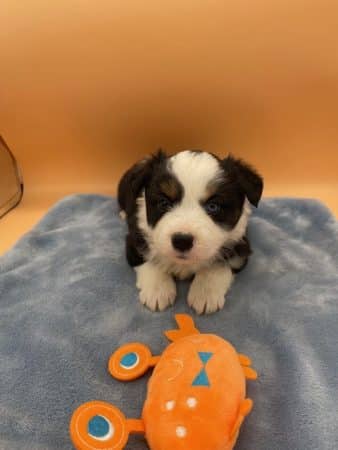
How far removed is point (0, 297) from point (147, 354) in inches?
34.5

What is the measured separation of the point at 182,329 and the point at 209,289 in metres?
0.32

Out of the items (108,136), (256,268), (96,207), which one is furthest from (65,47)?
(256,268)

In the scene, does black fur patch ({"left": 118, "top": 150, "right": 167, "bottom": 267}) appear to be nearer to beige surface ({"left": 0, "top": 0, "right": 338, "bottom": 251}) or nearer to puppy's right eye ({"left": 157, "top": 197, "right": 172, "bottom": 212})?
puppy's right eye ({"left": 157, "top": 197, "right": 172, "bottom": 212})

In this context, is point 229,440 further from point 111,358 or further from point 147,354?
point 111,358

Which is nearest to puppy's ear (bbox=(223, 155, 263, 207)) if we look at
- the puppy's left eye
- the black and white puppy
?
the black and white puppy

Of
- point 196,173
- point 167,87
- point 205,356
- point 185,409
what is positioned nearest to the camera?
point 185,409

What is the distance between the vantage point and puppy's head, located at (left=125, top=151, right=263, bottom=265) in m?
1.86

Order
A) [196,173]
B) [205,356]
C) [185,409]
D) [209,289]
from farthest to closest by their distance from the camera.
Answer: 1. [209,289]
2. [196,173]
3. [205,356]
4. [185,409]

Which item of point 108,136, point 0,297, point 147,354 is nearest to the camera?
point 147,354

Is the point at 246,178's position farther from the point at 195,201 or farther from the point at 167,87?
the point at 167,87

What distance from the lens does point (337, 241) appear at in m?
2.44

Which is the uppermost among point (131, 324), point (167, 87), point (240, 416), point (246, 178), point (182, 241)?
point (167, 87)

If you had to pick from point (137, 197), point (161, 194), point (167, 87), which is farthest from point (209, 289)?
point (167, 87)

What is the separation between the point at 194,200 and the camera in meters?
1.96
